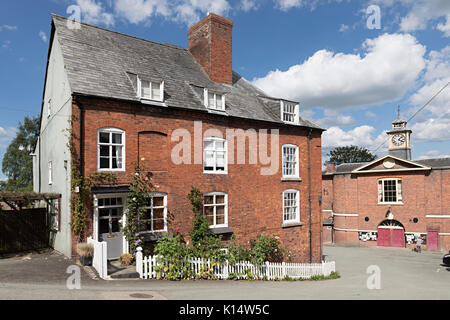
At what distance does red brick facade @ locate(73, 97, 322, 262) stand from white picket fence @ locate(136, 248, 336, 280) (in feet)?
8.46

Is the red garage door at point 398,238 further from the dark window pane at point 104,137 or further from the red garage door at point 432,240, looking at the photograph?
the dark window pane at point 104,137

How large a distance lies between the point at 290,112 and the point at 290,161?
123 inches

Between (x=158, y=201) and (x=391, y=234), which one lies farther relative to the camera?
(x=391, y=234)

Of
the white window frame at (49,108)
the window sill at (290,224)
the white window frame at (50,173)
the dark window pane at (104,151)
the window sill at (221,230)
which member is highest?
the white window frame at (49,108)

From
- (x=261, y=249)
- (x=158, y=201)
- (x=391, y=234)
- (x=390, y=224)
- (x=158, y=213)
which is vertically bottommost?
(x=391, y=234)

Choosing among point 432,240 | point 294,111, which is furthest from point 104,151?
point 432,240

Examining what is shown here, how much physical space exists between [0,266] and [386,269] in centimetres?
2216

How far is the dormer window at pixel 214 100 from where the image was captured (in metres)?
16.7

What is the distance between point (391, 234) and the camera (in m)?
32.9

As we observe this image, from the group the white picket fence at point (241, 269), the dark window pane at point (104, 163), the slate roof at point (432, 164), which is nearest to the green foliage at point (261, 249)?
the white picket fence at point (241, 269)

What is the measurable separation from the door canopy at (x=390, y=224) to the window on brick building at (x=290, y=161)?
18538 mm

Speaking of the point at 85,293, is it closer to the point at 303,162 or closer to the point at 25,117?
the point at 303,162

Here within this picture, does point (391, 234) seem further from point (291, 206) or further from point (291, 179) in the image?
point (291, 179)

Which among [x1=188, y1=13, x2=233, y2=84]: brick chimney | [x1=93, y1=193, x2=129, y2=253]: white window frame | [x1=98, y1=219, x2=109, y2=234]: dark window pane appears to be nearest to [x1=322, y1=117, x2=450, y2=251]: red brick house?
[x1=188, y1=13, x2=233, y2=84]: brick chimney
